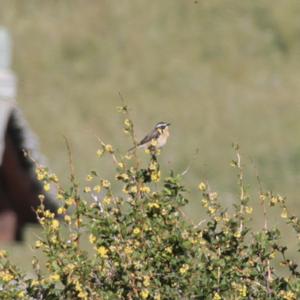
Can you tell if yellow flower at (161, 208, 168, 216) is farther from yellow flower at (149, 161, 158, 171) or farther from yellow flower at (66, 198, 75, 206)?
yellow flower at (66, 198, 75, 206)

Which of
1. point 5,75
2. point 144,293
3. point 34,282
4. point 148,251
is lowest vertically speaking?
point 144,293

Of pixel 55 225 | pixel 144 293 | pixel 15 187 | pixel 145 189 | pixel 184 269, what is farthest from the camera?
pixel 15 187

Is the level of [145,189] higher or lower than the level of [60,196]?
higher

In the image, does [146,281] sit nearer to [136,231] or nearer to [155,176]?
[136,231]

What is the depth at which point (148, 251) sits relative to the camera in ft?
26.0

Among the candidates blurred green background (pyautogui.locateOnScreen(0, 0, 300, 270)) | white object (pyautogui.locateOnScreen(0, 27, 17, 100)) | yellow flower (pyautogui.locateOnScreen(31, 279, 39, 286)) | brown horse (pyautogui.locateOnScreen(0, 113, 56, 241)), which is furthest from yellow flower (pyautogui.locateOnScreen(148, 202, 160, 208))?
blurred green background (pyautogui.locateOnScreen(0, 0, 300, 270))

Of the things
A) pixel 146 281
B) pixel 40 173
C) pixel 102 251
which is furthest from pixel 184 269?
pixel 40 173

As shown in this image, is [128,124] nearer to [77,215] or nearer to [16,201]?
[77,215]

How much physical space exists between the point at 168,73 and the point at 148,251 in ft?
127

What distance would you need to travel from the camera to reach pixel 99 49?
4719 centimetres

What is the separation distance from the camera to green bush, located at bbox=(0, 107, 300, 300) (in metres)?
7.84

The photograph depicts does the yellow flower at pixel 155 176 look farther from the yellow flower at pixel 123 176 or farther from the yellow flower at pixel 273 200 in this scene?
the yellow flower at pixel 273 200

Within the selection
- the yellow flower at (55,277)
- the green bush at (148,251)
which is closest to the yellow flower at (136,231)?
the green bush at (148,251)

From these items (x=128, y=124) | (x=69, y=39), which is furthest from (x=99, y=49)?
(x=128, y=124)
